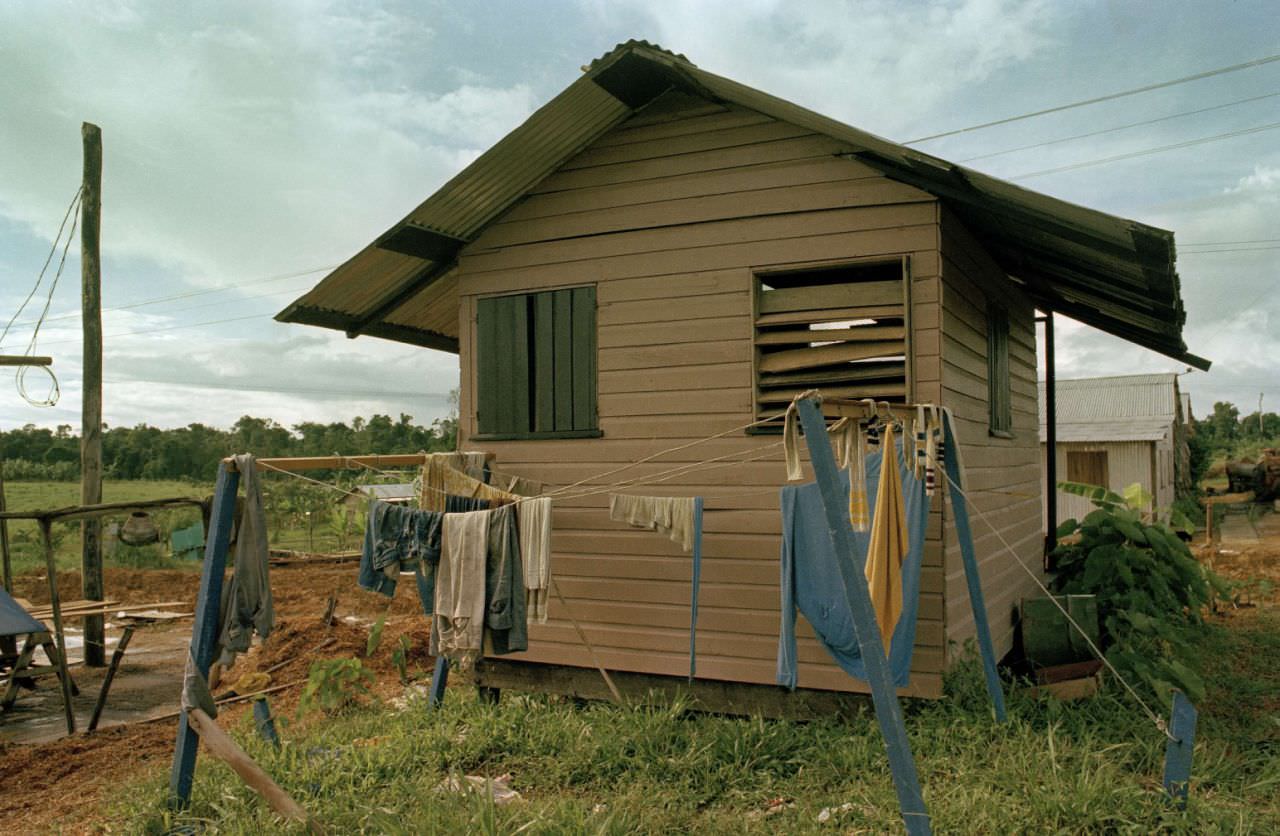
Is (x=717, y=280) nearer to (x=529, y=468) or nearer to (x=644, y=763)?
(x=529, y=468)

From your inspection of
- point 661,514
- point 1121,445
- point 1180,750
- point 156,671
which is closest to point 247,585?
point 661,514

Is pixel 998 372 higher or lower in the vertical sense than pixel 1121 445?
higher

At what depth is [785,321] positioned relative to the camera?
6422mm

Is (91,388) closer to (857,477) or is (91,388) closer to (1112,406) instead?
(857,477)

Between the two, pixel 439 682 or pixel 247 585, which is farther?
pixel 439 682

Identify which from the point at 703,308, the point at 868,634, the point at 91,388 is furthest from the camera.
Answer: the point at 91,388

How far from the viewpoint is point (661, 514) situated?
6.23 meters

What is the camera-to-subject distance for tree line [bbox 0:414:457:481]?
27922 millimetres

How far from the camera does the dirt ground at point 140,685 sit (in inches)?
260

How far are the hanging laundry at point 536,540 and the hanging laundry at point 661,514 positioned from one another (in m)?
0.52

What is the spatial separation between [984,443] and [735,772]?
3673 mm

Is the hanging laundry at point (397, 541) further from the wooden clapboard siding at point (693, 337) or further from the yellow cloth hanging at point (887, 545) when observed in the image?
the yellow cloth hanging at point (887, 545)

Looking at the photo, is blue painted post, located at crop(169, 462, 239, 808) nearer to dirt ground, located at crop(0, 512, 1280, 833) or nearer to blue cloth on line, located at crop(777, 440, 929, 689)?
dirt ground, located at crop(0, 512, 1280, 833)

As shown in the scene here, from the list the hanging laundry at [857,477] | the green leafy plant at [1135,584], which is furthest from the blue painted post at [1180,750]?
the green leafy plant at [1135,584]
